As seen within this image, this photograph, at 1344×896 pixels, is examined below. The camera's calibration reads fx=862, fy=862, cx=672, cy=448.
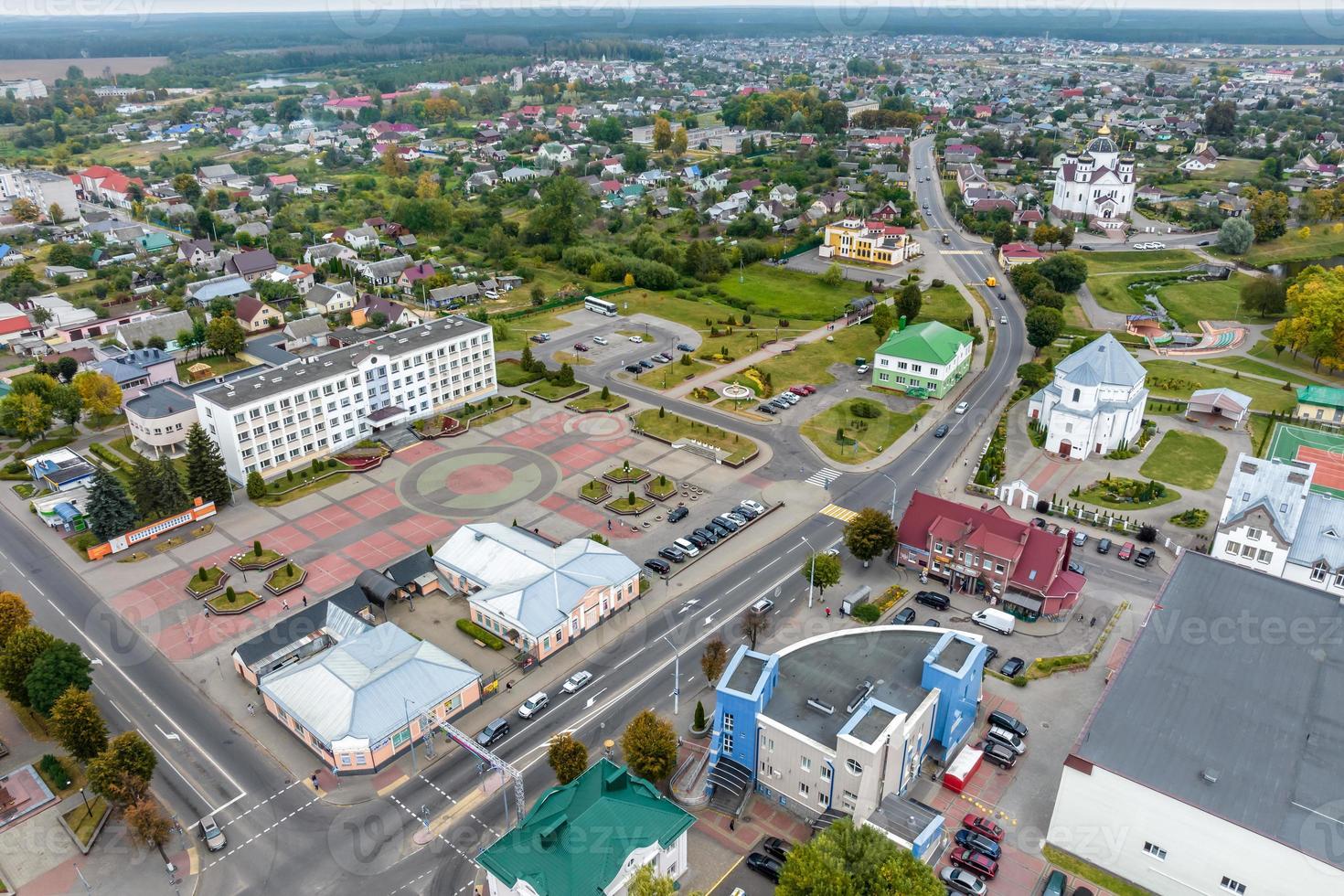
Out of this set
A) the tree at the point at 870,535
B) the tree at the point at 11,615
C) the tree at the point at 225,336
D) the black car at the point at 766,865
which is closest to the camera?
the black car at the point at 766,865

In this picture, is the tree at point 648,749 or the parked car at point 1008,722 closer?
the tree at point 648,749

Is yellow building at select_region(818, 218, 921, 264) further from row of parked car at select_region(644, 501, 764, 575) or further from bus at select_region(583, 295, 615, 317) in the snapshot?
row of parked car at select_region(644, 501, 764, 575)

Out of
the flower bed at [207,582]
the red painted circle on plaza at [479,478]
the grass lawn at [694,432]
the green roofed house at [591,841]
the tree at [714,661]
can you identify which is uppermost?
the green roofed house at [591,841]

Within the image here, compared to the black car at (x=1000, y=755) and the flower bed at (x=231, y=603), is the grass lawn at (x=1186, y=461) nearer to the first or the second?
the black car at (x=1000, y=755)

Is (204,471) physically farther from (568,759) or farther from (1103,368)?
(1103,368)

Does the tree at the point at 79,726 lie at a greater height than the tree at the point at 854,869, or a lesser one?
lesser

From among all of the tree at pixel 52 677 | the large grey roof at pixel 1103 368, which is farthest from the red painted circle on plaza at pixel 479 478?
the large grey roof at pixel 1103 368

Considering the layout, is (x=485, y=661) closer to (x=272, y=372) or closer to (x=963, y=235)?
(x=272, y=372)

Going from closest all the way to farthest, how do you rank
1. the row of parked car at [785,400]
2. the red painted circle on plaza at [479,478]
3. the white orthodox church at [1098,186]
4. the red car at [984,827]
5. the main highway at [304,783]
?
the main highway at [304,783] → the red car at [984,827] → the red painted circle on plaza at [479,478] → the row of parked car at [785,400] → the white orthodox church at [1098,186]
